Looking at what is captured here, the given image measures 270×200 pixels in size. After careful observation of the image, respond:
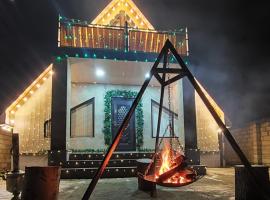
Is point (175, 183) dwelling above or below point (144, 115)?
below

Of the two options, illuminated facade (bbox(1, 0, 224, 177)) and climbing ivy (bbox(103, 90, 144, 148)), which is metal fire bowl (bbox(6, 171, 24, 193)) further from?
climbing ivy (bbox(103, 90, 144, 148))

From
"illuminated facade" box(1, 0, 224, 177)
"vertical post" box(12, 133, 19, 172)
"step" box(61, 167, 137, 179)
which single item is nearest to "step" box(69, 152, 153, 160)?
"illuminated facade" box(1, 0, 224, 177)

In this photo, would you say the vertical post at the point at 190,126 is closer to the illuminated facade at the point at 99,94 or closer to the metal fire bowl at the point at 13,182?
the illuminated facade at the point at 99,94

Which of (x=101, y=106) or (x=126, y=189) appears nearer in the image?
(x=126, y=189)

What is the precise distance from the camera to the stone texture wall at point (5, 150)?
14406mm

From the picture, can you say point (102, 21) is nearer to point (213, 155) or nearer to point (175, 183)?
point (213, 155)

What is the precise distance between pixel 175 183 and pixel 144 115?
1114 centimetres

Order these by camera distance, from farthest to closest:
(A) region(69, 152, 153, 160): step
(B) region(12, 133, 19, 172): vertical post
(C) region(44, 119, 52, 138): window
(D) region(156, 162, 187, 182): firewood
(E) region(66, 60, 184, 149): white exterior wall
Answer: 1. (E) region(66, 60, 184, 149): white exterior wall
2. (C) region(44, 119, 52, 138): window
3. (A) region(69, 152, 153, 160): step
4. (B) region(12, 133, 19, 172): vertical post
5. (D) region(156, 162, 187, 182): firewood

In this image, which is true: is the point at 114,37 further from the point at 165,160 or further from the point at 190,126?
the point at 165,160

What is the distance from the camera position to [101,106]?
15.6 m

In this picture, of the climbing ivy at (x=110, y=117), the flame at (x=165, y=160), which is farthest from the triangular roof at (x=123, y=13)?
the flame at (x=165, y=160)

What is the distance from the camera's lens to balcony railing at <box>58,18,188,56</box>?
1307 cm

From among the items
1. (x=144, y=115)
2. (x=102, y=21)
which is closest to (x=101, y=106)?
(x=144, y=115)

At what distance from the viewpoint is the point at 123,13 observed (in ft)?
56.5
